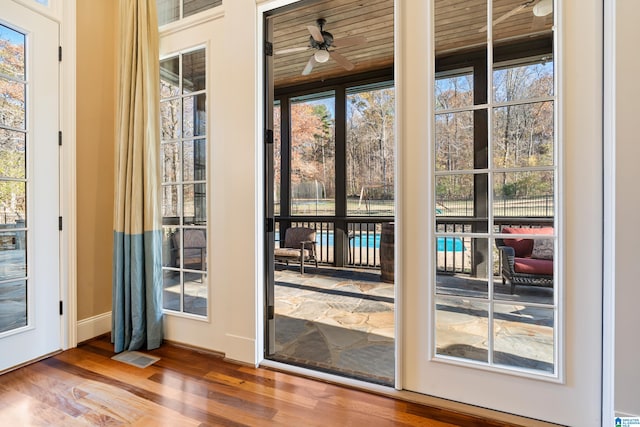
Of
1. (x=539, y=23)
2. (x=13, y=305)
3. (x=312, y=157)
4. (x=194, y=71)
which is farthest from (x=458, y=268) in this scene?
(x=312, y=157)

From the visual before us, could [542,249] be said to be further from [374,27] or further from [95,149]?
[374,27]

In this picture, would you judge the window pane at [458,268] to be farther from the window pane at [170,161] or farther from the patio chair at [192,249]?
the window pane at [170,161]

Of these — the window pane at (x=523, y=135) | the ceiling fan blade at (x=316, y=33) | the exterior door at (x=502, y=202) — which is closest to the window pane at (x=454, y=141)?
the exterior door at (x=502, y=202)

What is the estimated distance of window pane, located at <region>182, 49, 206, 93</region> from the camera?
95.6 inches

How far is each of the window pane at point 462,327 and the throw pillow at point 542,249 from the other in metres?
0.38

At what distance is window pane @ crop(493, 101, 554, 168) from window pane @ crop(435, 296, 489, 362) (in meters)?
0.82

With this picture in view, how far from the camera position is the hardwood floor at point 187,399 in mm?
1606

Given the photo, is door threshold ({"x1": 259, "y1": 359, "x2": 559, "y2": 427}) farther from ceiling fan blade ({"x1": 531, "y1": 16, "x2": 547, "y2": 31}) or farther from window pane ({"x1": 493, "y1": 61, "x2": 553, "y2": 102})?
ceiling fan blade ({"x1": 531, "y1": 16, "x2": 547, "y2": 31})

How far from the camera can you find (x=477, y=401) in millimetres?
1666

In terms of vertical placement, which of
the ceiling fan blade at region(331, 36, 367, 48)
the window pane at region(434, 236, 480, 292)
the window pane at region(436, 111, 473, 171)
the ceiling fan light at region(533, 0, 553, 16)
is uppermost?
the ceiling fan blade at region(331, 36, 367, 48)

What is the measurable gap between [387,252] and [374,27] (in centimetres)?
313

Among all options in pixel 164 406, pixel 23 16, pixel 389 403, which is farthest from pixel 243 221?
pixel 23 16

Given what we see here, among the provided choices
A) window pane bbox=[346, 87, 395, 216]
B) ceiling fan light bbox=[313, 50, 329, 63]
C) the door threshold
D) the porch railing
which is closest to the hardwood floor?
the door threshold

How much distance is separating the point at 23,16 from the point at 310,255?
4695 millimetres
